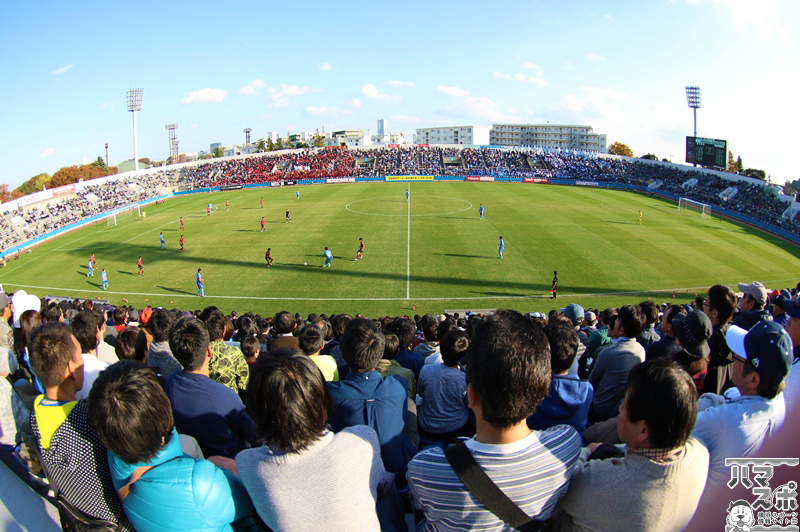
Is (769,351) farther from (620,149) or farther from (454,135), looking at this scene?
(454,135)

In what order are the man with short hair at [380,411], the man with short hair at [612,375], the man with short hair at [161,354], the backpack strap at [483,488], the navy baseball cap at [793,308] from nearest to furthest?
1. the backpack strap at [483,488]
2. the man with short hair at [380,411]
3. the navy baseball cap at [793,308]
4. the man with short hair at [612,375]
5. the man with short hair at [161,354]

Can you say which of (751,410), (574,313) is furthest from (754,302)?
(751,410)

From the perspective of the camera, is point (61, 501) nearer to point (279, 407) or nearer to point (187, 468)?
point (187, 468)

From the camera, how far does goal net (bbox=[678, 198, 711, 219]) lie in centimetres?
4484

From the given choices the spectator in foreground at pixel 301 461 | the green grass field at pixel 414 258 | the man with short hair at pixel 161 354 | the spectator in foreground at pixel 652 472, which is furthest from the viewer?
the green grass field at pixel 414 258

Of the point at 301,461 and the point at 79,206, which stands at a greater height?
the point at 79,206

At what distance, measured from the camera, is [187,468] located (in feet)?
9.46

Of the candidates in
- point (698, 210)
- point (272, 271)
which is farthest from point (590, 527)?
point (698, 210)

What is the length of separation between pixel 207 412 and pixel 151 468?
1.34 m

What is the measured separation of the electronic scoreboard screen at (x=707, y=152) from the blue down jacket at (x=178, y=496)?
70089 mm

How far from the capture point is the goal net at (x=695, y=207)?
44844mm

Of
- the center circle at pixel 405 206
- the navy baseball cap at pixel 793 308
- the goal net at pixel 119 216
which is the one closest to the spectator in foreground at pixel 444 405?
the navy baseball cap at pixel 793 308

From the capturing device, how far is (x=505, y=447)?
2.51 meters

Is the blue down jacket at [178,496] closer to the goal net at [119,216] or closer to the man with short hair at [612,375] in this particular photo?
the man with short hair at [612,375]
